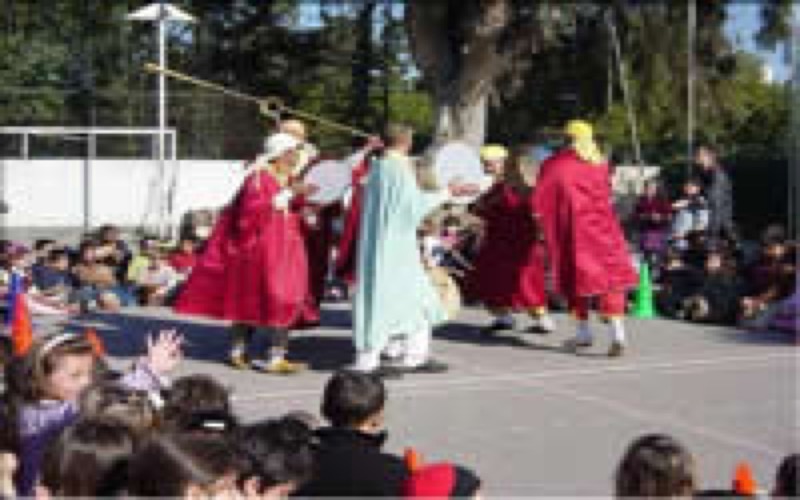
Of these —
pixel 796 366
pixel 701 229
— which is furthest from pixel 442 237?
pixel 796 366

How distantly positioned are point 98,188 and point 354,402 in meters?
17.0

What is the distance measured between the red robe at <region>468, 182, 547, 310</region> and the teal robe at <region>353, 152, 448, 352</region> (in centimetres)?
180

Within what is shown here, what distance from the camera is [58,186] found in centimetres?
2095

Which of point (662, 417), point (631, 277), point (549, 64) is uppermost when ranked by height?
point (549, 64)

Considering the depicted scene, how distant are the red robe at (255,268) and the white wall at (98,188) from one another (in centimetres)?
1100

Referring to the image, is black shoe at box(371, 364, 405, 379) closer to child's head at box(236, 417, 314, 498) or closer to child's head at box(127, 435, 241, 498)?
child's head at box(236, 417, 314, 498)

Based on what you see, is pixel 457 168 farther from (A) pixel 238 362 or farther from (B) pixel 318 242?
(A) pixel 238 362

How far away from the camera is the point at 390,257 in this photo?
29.7 feet

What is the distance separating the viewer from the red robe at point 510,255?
35.4ft

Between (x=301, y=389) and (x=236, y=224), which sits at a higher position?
(x=236, y=224)

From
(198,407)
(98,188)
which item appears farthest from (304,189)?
(98,188)

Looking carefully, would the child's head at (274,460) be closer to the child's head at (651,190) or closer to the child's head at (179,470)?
the child's head at (179,470)

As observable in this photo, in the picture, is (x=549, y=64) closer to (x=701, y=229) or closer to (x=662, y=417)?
(x=701, y=229)

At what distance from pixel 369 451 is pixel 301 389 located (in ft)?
14.2
